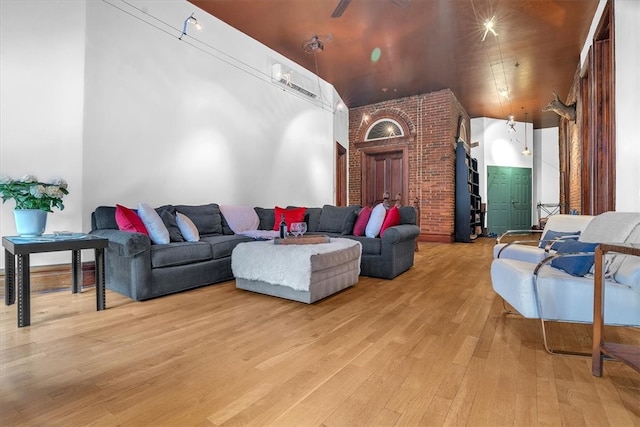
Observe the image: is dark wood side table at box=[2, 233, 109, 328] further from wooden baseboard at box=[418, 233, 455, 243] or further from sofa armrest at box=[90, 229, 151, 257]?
wooden baseboard at box=[418, 233, 455, 243]

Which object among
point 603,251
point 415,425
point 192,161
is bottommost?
point 415,425

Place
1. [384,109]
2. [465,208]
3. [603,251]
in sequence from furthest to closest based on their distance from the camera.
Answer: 1. [384,109]
2. [465,208]
3. [603,251]

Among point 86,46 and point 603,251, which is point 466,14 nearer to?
point 603,251

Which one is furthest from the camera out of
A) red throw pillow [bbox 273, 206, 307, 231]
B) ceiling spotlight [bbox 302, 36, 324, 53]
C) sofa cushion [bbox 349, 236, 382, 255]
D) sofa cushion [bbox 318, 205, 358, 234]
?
ceiling spotlight [bbox 302, 36, 324, 53]

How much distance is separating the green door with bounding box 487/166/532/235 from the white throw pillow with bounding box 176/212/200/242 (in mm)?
7949

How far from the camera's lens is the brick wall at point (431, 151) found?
22.4 ft

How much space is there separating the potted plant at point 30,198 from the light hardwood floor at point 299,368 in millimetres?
656

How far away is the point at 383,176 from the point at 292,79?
10.8 ft

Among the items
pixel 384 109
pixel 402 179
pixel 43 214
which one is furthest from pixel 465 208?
pixel 43 214

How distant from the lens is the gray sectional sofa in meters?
2.72

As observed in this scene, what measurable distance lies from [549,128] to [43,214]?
11.2 meters

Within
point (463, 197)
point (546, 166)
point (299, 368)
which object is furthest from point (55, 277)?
point (546, 166)

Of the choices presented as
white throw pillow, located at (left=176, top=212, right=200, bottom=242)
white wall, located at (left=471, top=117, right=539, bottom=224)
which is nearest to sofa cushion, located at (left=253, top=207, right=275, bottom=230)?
white throw pillow, located at (left=176, top=212, right=200, bottom=242)

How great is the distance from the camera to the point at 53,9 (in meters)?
2.99
